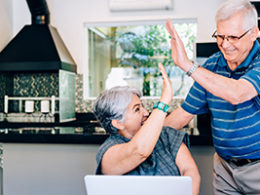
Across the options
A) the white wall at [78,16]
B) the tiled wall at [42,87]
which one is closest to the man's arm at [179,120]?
the tiled wall at [42,87]

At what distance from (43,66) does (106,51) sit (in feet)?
3.76

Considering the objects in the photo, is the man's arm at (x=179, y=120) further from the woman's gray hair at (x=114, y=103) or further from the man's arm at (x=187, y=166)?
the woman's gray hair at (x=114, y=103)

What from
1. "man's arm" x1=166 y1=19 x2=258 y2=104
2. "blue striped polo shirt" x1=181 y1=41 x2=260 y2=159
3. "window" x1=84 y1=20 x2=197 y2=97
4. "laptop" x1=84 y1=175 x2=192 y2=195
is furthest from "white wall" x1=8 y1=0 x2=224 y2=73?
"laptop" x1=84 y1=175 x2=192 y2=195

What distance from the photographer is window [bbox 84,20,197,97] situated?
4.14 meters

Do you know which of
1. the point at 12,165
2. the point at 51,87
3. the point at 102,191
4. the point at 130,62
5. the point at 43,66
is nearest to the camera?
the point at 102,191

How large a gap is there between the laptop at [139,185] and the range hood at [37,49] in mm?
2757

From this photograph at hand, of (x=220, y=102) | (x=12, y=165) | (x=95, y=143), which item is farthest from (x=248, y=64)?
(x=12, y=165)

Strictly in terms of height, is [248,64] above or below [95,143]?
above

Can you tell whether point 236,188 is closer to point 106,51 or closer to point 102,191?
point 102,191

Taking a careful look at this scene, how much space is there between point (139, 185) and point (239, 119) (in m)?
0.69

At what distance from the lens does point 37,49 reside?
12.4ft

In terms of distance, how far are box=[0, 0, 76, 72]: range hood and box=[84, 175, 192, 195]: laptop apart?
9.04 feet

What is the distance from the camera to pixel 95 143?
6.89 feet

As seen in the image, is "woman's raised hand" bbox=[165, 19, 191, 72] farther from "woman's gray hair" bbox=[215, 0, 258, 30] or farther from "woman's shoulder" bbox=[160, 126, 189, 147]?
"woman's shoulder" bbox=[160, 126, 189, 147]
